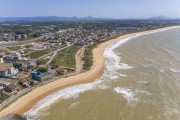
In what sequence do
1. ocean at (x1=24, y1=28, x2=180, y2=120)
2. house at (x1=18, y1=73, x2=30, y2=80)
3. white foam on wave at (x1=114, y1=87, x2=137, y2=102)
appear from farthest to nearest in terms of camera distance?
house at (x1=18, y1=73, x2=30, y2=80), white foam on wave at (x1=114, y1=87, x2=137, y2=102), ocean at (x1=24, y1=28, x2=180, y2=120)

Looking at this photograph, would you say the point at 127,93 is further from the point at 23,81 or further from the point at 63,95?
the point at 23,81

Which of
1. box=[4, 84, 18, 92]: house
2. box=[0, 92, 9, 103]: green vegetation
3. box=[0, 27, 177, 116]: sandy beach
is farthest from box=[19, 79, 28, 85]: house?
box=[0, 92, 9, 103]: green vegetation

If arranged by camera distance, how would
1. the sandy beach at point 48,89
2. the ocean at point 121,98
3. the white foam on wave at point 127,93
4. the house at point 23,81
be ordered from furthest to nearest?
the house at point 23,81, the white foam on wave at point 127,93, the sandy beach at point 48,89, the ocean at point 121,98

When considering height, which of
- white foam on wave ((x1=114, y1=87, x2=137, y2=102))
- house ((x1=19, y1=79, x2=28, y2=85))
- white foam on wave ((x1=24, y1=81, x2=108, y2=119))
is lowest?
white foam on wave ((x1=24, y1=81, x2=108, y2=119))

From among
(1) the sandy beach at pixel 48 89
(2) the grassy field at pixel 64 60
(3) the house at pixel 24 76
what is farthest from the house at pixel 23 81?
(2) the grassy field at pixel 64 60

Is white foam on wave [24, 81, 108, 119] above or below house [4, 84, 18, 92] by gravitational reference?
below

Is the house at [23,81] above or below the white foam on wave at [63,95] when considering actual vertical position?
above

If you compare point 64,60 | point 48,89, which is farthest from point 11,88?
point 64,60

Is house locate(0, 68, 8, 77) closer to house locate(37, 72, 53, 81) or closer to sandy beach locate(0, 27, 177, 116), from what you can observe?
house locate(37, 72, 53, 81)

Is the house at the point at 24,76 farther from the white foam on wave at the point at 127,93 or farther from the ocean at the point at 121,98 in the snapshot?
the white foam on wave at the point at 127,93

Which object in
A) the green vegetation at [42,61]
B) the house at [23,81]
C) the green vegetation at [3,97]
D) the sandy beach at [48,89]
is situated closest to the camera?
the sandy beach at [48,89]

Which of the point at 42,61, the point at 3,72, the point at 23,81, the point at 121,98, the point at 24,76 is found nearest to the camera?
the point at 121,98
